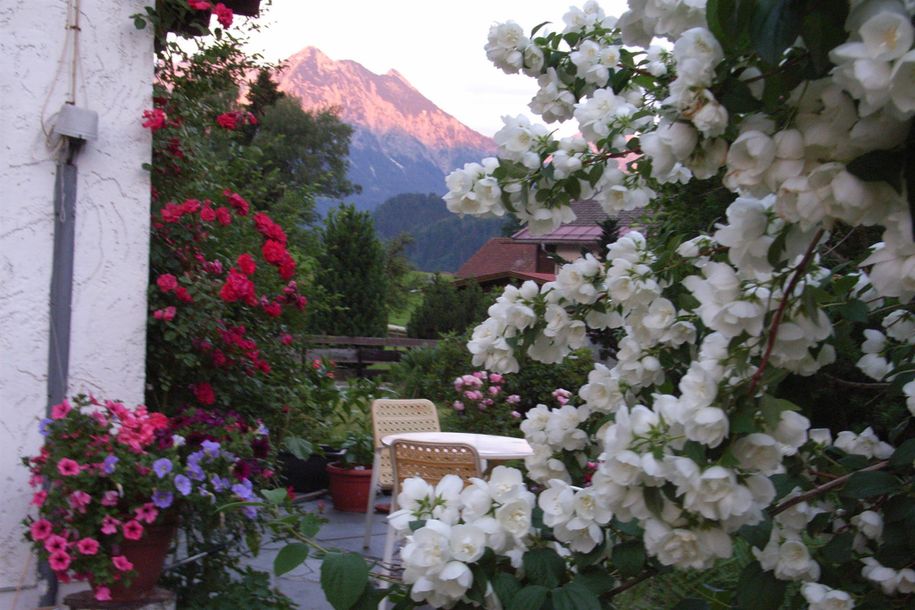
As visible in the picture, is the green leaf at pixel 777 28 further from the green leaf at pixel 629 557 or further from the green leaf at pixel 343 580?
the green leaf at pixel 343 580

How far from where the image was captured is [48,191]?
98.9 inches

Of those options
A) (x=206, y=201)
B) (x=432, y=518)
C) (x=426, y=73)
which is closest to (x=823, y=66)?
(x=432, y=518)

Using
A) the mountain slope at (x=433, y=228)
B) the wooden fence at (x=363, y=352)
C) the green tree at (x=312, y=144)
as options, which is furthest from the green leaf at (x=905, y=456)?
Answer: the mountain slope at (x=433, y=228)

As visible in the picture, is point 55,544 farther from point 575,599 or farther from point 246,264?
point 575,599

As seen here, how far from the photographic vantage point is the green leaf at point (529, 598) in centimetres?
102

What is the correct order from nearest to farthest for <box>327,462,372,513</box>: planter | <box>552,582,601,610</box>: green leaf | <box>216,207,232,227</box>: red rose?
<box>552,582,601,610</box>: green leaf < <box>216,207,232,227</box>: red rose < <box>327,462,372,513</box>: planter

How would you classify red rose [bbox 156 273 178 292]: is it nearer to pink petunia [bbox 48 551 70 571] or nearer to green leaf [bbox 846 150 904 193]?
pink petunia [bbox 48 551 70 571]

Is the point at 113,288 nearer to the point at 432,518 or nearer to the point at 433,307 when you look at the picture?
the point at 432,518

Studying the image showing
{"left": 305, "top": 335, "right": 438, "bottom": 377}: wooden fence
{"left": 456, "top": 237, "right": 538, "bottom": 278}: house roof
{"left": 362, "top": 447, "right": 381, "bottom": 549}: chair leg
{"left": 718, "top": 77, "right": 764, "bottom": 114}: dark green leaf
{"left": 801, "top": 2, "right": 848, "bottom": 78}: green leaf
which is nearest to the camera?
{"left": 801, "top": 2, "right": 848, "bottom": 78}: green leaf

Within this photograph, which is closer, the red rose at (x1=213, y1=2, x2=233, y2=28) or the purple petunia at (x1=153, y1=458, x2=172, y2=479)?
the purple petunia at (x1=153, y1=458, x2=172, y2=479)

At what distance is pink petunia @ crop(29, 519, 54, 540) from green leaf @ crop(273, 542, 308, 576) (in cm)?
136

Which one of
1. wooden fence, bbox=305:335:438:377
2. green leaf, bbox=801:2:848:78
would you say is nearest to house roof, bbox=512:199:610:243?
wooden fence, bbox=305:335:438:377

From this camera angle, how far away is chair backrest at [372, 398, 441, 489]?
4793 millimetres

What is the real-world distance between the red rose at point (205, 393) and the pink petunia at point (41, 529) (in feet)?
2.52
